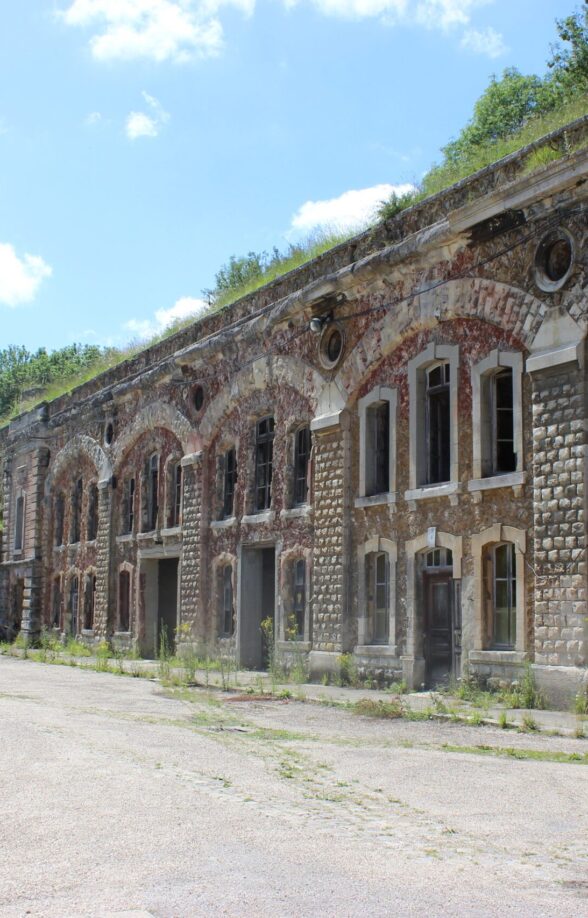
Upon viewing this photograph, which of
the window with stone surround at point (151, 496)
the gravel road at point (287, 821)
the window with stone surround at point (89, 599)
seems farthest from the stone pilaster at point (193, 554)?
the gravel road at point (287, 821)

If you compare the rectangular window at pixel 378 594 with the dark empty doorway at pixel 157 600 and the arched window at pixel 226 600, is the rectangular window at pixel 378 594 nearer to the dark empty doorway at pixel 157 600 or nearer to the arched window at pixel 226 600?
the arched window at pixel 226 600

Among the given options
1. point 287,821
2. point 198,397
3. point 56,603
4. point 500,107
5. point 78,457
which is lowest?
point 287,821

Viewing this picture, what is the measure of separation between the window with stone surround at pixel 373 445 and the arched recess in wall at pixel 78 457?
11444mm

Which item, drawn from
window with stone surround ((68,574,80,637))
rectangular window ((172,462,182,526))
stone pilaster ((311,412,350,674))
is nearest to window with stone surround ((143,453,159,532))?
rectangular window ((172,462,182,526))

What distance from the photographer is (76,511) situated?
29.7m

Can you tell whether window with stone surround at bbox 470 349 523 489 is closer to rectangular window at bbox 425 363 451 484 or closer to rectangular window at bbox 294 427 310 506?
Result: rectangular window at bbox 425 363 451 484

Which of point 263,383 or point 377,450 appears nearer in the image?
point 377,450

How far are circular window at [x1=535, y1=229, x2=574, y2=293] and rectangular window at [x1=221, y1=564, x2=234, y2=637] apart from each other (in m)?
10.1

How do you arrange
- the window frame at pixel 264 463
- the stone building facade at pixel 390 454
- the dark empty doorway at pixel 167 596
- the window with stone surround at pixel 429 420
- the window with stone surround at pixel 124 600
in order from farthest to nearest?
the window with stone surround at pixel 124 600 → the dark empty doorway at pixel 167 596 → the window frame at pixel 264 463 → the window with stone surround at pixel 429 420 → the stone building facade at pixel 390 454

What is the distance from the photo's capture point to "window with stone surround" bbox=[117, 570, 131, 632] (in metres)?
25.9

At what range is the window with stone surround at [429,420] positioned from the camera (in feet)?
51.8

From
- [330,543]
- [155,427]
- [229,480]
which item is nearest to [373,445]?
[330,543]

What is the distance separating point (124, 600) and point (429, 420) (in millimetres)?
12727

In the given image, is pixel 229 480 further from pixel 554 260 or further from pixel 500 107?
pixel 500 107
